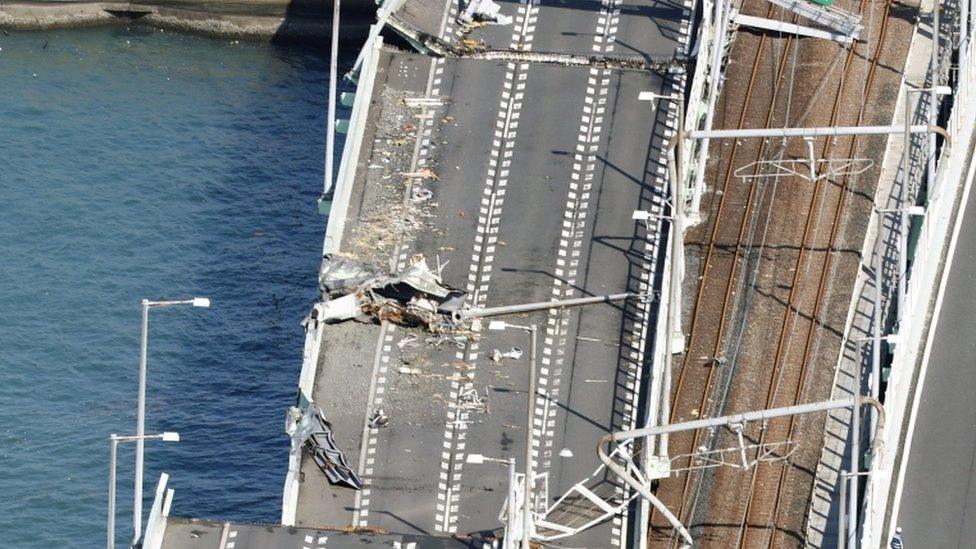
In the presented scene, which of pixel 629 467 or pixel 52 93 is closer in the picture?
pixel 629 467

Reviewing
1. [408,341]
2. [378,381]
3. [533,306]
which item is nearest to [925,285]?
[533,306]

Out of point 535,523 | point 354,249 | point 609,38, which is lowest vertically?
point 535,523

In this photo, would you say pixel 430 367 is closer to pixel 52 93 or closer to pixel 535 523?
pixel 535 523

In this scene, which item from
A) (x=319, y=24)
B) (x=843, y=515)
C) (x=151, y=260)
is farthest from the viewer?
(x=319, y=24)

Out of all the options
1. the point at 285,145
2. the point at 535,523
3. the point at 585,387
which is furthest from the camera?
the point at 285,145

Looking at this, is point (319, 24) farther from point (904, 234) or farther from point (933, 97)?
point (904, 234)

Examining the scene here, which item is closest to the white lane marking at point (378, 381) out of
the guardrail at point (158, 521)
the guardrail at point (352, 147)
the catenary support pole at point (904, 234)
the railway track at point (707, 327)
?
the guardrail at point (352, 147)

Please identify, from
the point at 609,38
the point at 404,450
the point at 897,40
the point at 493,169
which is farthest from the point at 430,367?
the point at 897,40
